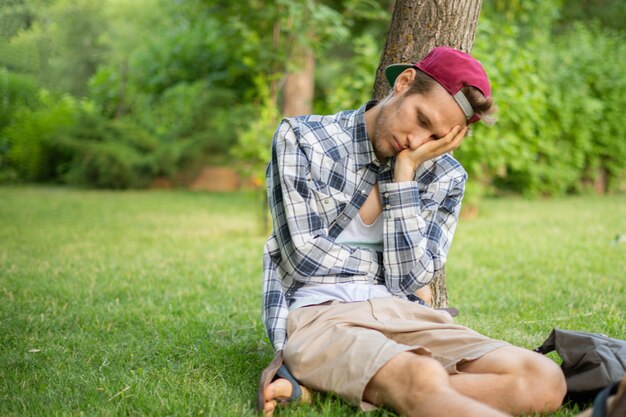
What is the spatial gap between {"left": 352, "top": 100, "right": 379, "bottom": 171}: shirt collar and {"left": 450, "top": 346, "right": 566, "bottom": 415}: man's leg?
929 millimetres

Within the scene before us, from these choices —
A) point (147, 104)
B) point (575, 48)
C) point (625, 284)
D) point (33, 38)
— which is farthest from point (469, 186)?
point (147, 104)

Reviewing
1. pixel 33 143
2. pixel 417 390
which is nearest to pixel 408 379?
pixel 417 390

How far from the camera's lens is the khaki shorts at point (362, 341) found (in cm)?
240

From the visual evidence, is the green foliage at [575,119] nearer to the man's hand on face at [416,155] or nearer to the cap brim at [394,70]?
the cap brim at [394,70]

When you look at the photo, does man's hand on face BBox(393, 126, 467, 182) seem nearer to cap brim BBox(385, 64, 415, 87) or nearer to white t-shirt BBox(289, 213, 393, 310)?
white t-shirt BBox(289, 213, 393, 310)

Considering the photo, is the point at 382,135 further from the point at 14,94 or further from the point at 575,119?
the point at 14,94

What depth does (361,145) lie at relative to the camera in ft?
9.53

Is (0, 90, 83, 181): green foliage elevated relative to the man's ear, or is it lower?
lower

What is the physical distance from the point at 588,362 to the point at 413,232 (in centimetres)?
83

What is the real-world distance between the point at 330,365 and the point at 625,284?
3.70 meters

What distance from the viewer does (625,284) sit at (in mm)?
5293

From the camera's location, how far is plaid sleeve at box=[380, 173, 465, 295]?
8.93 feet

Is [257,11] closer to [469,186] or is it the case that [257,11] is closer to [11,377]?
[469,186]

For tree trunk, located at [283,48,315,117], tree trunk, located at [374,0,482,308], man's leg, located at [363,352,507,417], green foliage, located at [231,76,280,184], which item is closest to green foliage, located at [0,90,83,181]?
tree trunk, located at [283,48,315,117]
